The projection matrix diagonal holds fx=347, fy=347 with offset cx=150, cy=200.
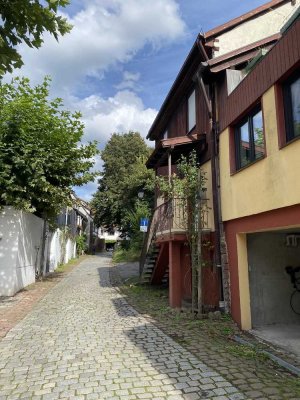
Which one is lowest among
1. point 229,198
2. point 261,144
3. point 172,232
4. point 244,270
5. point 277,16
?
point 244,270

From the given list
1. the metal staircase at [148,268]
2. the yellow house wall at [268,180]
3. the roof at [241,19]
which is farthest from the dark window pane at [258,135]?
the metal staircase at [148,268]

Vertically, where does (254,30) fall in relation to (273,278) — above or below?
above

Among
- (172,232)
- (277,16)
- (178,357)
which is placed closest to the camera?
(178,357)

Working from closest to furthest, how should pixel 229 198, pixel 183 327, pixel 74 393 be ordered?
pixel 74 393 → pixel 183 327 → pixel 229 198

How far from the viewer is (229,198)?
Answer: 879 cm

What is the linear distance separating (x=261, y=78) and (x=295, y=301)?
211 inches

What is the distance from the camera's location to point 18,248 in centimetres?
1216

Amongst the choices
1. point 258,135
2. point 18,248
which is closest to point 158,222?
point 18,248

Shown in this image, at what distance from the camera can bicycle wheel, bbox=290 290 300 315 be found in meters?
8.49

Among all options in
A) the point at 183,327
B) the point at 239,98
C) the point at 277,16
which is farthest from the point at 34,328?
the point at 277,16

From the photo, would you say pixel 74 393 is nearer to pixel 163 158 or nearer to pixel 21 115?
pixel 163 158

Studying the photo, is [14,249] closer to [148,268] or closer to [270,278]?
[148,268]

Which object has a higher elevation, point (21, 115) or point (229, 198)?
point (21, 115)

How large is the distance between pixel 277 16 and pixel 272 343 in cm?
1000
